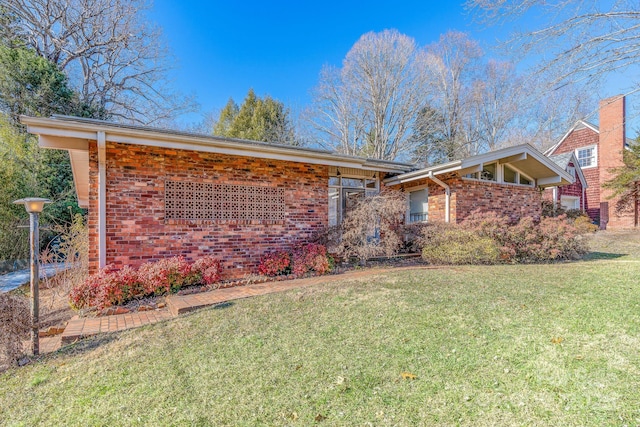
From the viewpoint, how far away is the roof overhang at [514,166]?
30.9 feet

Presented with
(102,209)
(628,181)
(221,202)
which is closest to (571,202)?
(628,181)

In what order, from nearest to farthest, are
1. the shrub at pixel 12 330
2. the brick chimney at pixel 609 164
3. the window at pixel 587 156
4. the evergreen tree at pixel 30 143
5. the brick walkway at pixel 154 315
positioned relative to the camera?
the shrub at pixel 12 330 < the brick walkway at pixel 154 315 < the evergreen tree at pixel 30 143 < the brick chimney at pixel 609 164 < the window at pixel 587 156

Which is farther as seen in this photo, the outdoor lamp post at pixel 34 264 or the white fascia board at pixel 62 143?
the white fascia board at pixel 62 143

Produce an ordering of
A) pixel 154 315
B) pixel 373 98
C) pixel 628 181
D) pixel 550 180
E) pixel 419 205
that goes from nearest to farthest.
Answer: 1. pixel 154 315
2. pixel 419 205
3. pixel 550 180
4. pixel 628 181
5. pixel 373 98

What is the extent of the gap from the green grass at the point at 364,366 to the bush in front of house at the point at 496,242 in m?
3.30

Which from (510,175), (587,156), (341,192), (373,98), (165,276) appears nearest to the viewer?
(165,276)

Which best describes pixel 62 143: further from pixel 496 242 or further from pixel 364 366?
pixel 496 242

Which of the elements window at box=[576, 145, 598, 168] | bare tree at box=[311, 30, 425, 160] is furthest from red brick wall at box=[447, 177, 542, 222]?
bare tree at box=[311, 30, 425, 160]

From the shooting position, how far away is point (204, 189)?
287 inches

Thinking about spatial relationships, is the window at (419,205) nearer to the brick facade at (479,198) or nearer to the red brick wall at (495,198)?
the brick facade at (479,198)

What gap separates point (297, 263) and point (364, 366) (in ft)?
15.1

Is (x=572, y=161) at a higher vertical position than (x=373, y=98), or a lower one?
lower

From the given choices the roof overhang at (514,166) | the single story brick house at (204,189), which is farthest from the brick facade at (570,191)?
the single story brick house at (204,189)

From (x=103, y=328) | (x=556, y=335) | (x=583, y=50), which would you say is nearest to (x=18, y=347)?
(x=103, y=328)
